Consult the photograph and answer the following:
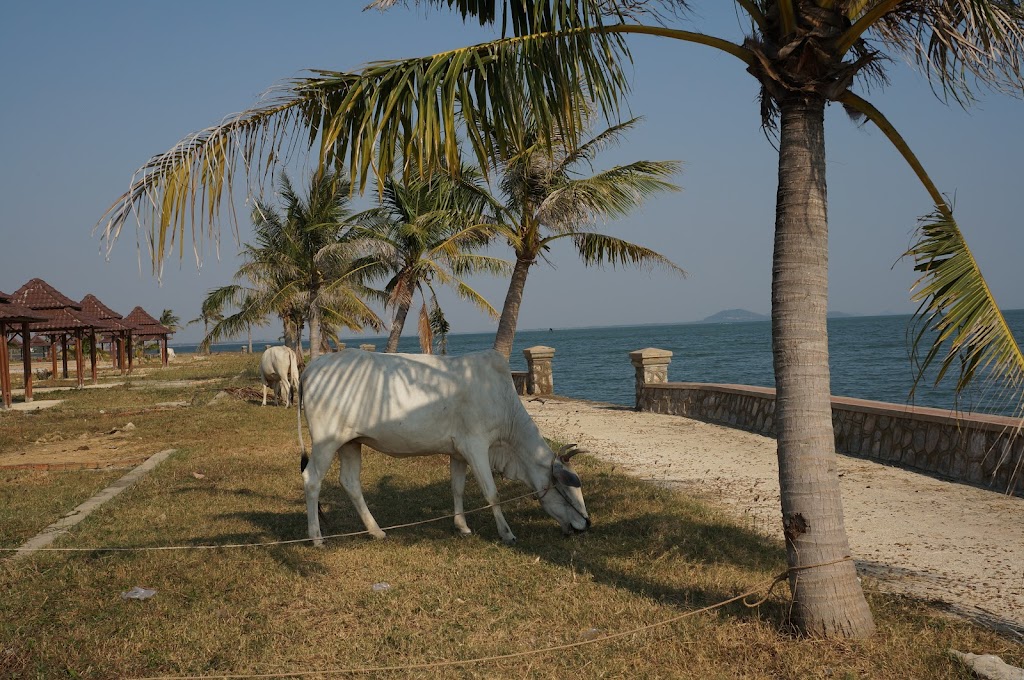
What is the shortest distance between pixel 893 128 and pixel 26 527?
8.44 m

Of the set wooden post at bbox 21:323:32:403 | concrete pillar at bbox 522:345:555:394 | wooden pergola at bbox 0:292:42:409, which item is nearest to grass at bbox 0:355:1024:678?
concrete pillar at bbox 522:345:555:394

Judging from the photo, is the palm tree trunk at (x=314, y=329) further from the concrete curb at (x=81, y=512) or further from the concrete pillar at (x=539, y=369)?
the concrete curb at (x=81, y=512)

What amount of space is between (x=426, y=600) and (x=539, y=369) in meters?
17.6

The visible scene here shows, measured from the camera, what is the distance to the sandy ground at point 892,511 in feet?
19.5

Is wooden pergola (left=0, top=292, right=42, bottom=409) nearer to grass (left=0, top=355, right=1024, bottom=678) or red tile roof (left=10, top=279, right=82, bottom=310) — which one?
red tile roof (left=10, top=279, right=82, bottom=310)

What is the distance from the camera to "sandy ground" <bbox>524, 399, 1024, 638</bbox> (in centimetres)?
594

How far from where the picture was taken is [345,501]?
31.3 feet

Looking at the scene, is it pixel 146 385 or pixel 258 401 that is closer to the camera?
pixel 258 401

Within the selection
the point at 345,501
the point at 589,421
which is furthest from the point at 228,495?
the point at 589,421

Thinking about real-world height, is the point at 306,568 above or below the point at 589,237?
below

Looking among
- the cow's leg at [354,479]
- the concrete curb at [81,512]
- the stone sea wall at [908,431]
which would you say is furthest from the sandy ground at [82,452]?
the stone sea wall at [908,431]

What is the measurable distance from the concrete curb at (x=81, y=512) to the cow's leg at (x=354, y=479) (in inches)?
106

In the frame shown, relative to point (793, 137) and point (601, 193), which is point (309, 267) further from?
point (793, 137)

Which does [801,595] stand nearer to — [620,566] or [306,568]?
[620,566]
